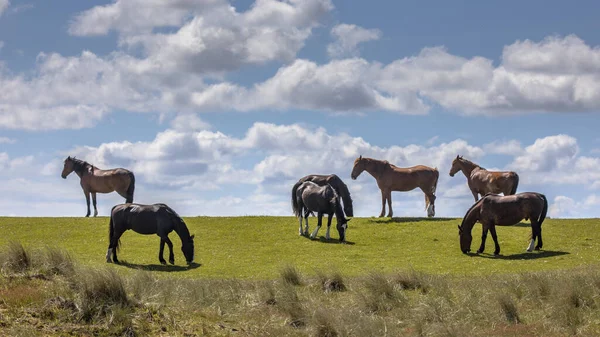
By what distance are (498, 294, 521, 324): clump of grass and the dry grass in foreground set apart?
2 cm

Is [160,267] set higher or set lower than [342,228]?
lower

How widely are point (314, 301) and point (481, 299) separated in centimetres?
379

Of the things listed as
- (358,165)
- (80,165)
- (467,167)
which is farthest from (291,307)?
(80,165)

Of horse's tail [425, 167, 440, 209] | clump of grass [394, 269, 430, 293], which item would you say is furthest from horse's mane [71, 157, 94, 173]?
clump of grass [394, 269, 430, 293]

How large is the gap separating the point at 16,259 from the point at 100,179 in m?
24.4

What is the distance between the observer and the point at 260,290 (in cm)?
1659

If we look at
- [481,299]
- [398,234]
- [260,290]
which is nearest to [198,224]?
[398,234]

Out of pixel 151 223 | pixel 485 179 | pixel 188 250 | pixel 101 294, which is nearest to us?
pixel 101 294

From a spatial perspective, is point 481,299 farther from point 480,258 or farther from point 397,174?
point 397,174

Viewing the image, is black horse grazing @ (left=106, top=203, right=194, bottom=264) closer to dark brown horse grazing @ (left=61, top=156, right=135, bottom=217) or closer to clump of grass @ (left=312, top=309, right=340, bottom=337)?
clump of grass @ (left=312, top=309, right=340, bottom=337)

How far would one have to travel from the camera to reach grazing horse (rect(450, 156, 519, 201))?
114ft

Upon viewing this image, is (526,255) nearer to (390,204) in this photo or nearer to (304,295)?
(390,204)

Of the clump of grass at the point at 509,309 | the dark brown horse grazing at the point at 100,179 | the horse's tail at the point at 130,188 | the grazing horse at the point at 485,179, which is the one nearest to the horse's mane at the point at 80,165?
the dark brown horse grazing at the point at 100,179

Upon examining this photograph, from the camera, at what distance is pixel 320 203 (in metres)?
30.3
